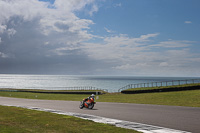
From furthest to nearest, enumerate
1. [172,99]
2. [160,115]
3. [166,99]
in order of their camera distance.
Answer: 1. [166,99]
2. [172,99]
3. [160,115]

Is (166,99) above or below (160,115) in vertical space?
above

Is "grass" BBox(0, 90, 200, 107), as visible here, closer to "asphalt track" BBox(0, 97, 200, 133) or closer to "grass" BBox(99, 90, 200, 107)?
"grass" BBox(99, 90, 200, 107)

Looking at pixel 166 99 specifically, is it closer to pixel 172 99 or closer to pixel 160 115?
pixel 172 99

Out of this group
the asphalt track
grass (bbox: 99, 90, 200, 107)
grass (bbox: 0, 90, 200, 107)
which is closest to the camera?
the asphalt track

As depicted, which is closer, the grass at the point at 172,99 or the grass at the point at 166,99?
the grass at the point at 172,99

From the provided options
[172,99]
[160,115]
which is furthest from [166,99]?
[160,115]

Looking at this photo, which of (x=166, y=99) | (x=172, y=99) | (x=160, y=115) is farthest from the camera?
(x=166, y=99)

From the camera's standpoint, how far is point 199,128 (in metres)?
9.62

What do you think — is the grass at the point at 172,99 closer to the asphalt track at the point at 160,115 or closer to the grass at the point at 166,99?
the grass at the point at 166,99

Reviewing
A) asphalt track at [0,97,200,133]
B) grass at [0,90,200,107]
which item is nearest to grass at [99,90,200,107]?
grass at [0,90,200,107]

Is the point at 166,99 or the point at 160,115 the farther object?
the point at 166,99

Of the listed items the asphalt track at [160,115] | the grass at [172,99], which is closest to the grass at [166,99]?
the grass at [172,99]

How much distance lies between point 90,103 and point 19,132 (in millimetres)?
10080

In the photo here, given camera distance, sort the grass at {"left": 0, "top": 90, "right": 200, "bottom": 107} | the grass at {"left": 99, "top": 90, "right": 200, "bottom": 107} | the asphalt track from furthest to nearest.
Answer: the grass at {"left": 0, "top": 90, "right": 200, "bottom": 107}, the grass at {"left": 99, "top": 90, "right": 200, "bottom": 107}, the asphalt track
